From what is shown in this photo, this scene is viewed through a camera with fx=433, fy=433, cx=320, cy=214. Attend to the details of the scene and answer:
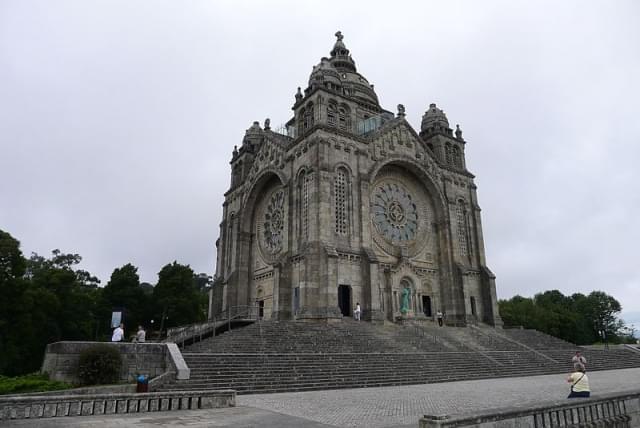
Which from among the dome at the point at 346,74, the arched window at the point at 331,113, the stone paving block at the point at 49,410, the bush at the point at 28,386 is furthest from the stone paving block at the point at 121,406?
the dome at the point at 346,74

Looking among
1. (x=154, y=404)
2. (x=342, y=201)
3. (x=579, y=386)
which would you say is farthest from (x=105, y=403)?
(x=342, y=201)

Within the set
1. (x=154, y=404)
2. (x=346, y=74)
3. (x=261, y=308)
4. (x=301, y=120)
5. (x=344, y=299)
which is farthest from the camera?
(x=346, y=74)

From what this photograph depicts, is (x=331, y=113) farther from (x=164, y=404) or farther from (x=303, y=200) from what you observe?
(x=164, y=404)

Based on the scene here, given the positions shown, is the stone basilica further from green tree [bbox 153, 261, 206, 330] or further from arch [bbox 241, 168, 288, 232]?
green tree [bbox 153, 261, 206, 330]

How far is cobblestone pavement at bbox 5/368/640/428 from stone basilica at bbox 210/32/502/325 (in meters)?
13.5

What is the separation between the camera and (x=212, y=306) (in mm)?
39906

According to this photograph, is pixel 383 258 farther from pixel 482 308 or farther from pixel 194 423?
pixel 194 423

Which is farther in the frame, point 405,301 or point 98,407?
point 405,301

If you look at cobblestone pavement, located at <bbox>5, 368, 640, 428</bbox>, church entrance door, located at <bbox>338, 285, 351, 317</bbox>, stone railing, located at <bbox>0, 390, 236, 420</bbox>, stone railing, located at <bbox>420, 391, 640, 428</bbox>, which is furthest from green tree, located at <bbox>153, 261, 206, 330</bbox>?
stone railing, located at <bbox>420, 391, 640, 428</bbox>

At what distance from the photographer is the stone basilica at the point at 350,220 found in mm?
29766

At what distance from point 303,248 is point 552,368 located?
16132mm

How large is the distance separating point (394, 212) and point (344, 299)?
9.32m

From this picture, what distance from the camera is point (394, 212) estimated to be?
35.7m

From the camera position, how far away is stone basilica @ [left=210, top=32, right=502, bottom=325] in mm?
29766
